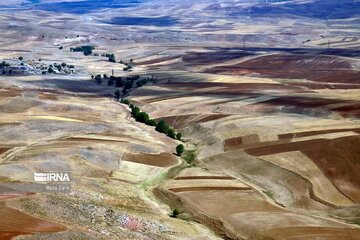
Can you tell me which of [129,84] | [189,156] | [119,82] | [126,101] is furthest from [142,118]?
[119,82]

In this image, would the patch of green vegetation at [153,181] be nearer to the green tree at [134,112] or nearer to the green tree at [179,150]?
the green tree at [179,150]

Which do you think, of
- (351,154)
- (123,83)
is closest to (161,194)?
(351,154)

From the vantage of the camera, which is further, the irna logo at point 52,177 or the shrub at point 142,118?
the shrub at point 142,118

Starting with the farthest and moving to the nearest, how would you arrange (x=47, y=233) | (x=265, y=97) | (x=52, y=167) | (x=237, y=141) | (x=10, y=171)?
1. (x=265, y=97)
2. (x=237, y=141)
3. (x=52, y=167)
4. (x=10, y=171)
5. (x=47, y=233)

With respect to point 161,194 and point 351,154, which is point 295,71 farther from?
point 161,194

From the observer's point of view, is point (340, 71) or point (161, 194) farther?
point (340, 71)

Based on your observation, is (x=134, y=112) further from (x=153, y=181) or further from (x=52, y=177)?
(x=52, y=177)

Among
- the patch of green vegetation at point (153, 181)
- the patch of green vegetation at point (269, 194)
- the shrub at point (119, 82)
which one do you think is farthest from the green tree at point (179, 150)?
the shrub at point (119, 82)

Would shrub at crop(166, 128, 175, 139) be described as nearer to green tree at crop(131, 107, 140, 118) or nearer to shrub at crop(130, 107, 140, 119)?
green tree at crop(131, 107, 140, 118)
